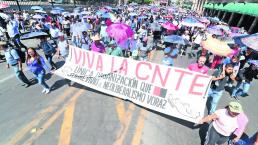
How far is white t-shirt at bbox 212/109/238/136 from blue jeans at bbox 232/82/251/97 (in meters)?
4.58

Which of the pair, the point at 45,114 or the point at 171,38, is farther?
the point at 171,38

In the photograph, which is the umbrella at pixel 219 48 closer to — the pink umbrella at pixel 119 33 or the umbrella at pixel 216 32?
the pink umbrella at pixel 119 33

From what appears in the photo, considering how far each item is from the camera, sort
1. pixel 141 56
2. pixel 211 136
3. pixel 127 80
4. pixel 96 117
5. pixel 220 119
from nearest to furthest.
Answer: pixel 220 119 → pixel 211 136 → pixel 96 117 → pixel 127 80 → pixel 141 56

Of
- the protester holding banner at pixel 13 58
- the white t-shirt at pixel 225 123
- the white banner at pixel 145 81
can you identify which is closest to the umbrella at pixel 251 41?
the white banner at pixel 145 81

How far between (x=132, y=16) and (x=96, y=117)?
1949 cm

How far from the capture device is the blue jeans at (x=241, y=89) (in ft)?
26.4

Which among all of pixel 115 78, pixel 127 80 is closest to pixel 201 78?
pixel 127 80

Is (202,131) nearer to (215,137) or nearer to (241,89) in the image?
(215,137)

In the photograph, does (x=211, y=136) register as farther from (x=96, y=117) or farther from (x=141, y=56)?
(x=141, y=56)

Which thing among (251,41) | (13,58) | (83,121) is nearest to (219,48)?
(251,41)

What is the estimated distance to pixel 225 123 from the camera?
4098 mm

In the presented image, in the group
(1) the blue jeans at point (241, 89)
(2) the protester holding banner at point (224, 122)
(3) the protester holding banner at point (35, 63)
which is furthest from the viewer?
(1) the blue jeans at point (241, 89)

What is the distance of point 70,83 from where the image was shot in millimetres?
8219

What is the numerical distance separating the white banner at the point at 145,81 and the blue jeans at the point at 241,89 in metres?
3.57
